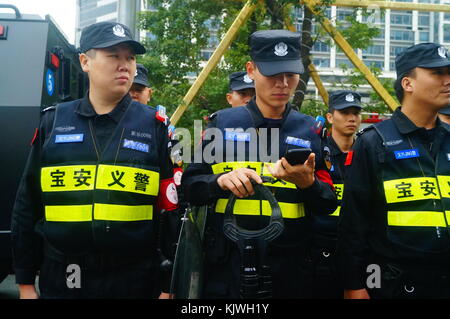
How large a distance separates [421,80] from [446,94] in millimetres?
143

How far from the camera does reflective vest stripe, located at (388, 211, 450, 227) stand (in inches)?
90.9

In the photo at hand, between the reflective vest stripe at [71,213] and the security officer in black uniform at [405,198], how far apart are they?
49.5 inches

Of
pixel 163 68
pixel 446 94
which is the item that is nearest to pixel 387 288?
pixel 446 94

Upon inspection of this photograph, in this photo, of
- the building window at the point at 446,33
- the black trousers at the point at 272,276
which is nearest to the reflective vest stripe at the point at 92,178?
the black trousers at the point at 272,276

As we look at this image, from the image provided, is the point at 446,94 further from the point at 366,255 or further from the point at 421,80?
the point at 366,255

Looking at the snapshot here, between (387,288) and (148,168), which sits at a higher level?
(148,168)

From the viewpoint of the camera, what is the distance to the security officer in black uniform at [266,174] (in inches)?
90.2

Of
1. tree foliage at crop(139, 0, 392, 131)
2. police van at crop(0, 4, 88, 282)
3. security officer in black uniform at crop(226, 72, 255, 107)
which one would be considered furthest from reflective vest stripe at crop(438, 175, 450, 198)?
tree foliage at crop(139, 0, 392, 131)

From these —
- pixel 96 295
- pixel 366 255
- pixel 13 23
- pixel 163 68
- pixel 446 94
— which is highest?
pixel 163 68

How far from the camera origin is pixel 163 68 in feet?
37.9

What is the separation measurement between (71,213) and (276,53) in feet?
4.10

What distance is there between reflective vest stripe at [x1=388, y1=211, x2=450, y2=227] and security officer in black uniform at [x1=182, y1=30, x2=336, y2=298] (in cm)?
33

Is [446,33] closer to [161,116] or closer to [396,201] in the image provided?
[396,201]

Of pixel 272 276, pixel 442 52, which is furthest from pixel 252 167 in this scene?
pixel 442 52
